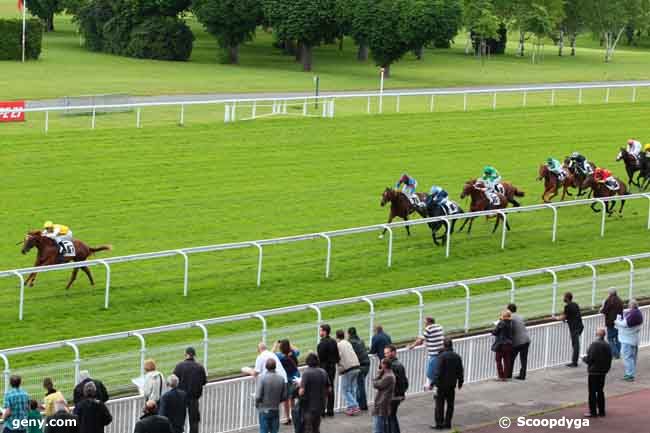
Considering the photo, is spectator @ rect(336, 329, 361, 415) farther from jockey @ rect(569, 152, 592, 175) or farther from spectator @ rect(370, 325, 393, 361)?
jockey @ rect(569, 152, 592, 175)

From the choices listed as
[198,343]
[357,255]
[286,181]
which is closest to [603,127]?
[286,181]

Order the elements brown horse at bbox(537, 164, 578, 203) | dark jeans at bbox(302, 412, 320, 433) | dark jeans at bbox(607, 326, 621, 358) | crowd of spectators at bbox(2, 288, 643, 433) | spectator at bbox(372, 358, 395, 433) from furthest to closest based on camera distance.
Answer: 1. brown horse at bbox(537, 164, 578, 203)
2. dark jeans at bbox(607, 326, 621, 358)
3. spectator at bbox(372, 358, 395, 433)
4. dark jeans at bbox(302, 412, 320, 433)
5. crowd of spectators at bbox(2, 288, 643, 433)

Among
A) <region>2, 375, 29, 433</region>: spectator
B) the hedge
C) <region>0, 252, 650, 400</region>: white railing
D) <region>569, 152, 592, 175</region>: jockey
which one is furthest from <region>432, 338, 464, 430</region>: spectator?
the hedge

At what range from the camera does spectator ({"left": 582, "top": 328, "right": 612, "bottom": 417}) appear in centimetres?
1355

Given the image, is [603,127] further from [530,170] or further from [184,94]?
Answer: [184,94]

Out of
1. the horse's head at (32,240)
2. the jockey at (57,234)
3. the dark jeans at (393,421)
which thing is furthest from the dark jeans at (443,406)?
the horse's head at (32,240)

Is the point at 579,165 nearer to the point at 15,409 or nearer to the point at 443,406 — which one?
the point at 443,406

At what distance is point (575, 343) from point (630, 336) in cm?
84

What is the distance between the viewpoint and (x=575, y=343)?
15938 millimetres

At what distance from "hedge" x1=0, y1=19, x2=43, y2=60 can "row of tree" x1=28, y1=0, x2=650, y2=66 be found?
15.7 feet

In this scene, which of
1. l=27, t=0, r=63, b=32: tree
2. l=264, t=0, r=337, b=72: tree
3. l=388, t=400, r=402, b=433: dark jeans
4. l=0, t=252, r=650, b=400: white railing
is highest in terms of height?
l=264, t=0, r=337, b=72: tree

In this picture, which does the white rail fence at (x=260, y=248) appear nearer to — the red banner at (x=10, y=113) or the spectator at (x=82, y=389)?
the spectator at (x=82, y=389)

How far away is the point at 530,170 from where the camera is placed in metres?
29.6

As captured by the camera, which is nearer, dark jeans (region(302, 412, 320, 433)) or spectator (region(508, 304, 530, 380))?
dark jeans (region(302, 412, 320, 433))
